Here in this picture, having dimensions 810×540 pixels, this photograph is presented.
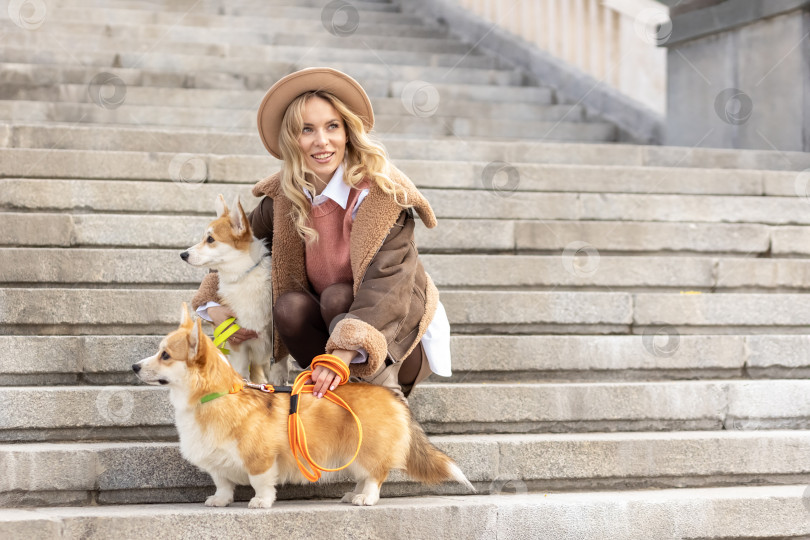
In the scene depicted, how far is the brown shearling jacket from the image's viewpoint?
3.27 meters

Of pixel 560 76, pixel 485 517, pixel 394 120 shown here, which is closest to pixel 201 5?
pixel 394 120

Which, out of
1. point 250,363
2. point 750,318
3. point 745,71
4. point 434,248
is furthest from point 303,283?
point 745,71

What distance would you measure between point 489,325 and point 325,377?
1700 mm

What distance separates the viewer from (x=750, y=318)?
194 inches

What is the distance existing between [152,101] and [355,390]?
4.62 m

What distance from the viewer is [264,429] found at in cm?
320

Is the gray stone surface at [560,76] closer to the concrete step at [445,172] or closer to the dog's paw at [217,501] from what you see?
the concrete step at [445,172]

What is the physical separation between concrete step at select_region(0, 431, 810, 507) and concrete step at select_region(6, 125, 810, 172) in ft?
7.49

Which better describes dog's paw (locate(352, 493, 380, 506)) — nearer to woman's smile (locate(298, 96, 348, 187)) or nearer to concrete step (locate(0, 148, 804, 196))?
woman's smile (locate(298, 96, 348, 187))

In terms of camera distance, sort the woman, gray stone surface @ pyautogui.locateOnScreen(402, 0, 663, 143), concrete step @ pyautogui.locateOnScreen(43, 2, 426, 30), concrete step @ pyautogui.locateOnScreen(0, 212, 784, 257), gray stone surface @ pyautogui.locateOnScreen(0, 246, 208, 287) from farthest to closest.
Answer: concrete step @ pyautogui.locateOnScreen(43, 2, 426, 30) → gray stone surface @ pyautogui.locateOnScreen(402, 0, 663, 143) → concrete step @ pyautogui.locateOnScreen(0, 212, 784, 257) → gray stone surface @ pyautogui.locateOnScreen(0, 246, 208, 287) → the woman

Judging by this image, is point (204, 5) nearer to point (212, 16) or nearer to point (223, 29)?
point (212, 16)

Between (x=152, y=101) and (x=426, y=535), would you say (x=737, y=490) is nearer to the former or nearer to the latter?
(x=426, y=535)

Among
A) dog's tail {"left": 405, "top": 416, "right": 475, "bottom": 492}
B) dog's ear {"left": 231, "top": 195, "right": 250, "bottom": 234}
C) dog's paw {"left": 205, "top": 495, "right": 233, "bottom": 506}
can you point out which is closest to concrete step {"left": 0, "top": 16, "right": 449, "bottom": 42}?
dog's ear {"left": 231, "top": 195, "right": 250, "bottom": 234}

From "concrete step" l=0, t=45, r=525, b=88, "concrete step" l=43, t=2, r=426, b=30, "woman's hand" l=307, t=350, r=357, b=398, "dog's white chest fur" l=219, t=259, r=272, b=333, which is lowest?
"woman's hand" l=307, t=350, r=357, b=398
